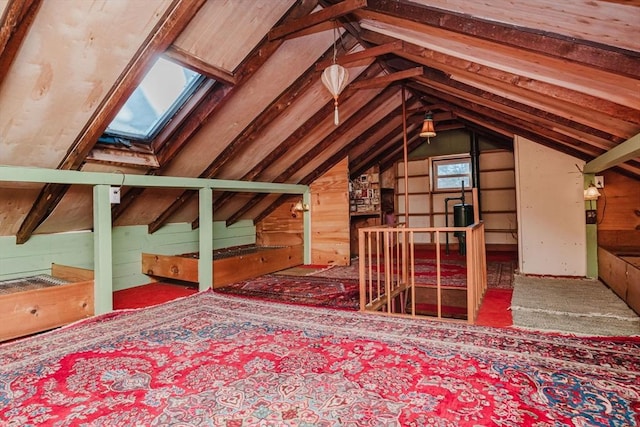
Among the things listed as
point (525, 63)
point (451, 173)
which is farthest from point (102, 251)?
point (451, 173)

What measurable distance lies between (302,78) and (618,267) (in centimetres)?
422

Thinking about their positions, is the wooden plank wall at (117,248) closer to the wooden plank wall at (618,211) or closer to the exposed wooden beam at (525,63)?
the exposed wooden beam at (525,63)

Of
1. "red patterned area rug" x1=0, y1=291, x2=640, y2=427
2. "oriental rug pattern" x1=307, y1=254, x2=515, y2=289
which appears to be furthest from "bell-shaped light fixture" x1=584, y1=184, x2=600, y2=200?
"red patterned area rug" x1=0, y1=291, x2=640, y2=427

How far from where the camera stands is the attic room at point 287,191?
1942mm

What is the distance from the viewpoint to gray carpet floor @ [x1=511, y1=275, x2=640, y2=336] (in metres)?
2.92

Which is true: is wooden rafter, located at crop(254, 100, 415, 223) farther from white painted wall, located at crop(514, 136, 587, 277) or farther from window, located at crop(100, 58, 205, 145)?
window, located at crop(100, 58, 205, 145)

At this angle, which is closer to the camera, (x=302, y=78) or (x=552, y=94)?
(x=552, y=94)

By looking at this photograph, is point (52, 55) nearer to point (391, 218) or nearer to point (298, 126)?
point (298, 126)

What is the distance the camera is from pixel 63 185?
11.3 ft

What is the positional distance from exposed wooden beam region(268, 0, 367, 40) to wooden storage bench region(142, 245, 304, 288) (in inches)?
118

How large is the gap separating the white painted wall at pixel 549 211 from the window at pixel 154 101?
4745 mm

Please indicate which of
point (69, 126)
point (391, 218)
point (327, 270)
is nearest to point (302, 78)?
point (69, 126)

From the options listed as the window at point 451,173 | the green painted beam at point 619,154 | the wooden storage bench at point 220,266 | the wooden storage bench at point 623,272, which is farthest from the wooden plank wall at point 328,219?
the wooden storage bench at point 623,272

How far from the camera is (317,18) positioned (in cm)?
290
